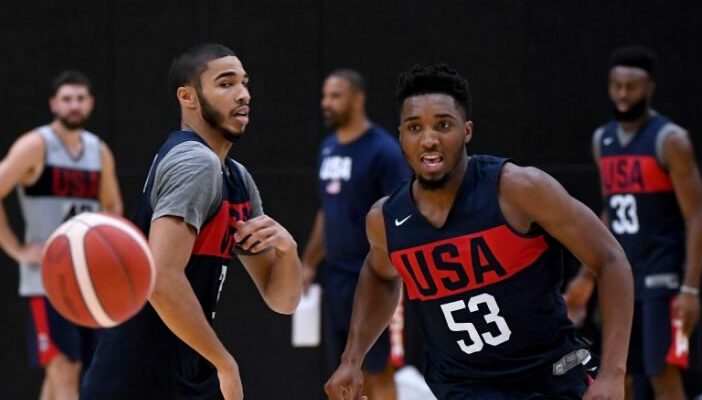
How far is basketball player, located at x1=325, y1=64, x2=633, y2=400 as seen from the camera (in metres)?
4.44

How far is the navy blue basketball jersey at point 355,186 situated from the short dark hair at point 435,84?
3457 mm

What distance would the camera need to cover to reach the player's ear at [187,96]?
4.63 metres

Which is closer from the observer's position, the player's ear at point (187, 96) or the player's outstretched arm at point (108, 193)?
the player's ear at point (187, 96)

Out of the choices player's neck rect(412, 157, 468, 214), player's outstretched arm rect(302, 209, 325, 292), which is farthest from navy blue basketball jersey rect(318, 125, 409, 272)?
player's neck rect(412, 157, 468, 214)

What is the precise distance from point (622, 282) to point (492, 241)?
45cm

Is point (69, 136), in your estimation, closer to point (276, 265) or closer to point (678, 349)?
point (276, 265)

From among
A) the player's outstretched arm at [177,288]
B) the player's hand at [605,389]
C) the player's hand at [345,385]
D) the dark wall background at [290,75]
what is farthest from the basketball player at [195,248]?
the dark wall background at [290,75]

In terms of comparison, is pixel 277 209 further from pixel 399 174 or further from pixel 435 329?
pixel 435 329

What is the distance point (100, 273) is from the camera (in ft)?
13.5

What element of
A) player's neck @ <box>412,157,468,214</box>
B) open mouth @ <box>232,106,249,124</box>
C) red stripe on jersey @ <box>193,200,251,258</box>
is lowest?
red stripe on jersey @ <box>193,200,251,258</box>

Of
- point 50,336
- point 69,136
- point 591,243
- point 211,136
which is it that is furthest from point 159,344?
point 69,136

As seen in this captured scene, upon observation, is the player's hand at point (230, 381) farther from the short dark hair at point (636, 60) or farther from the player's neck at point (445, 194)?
the short dark hair at point (636, 60)

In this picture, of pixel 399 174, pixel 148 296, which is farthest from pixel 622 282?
pixel 399 174

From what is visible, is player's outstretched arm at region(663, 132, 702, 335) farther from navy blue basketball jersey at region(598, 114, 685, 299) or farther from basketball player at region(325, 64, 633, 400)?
basketball player at region(325, 64, 633, 400)
